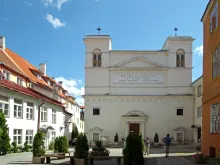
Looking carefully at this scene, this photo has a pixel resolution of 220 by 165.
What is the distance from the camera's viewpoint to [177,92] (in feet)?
157

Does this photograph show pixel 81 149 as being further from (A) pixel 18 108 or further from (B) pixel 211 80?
(A) pixel 18 108

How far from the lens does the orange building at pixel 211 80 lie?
2050 centimetres

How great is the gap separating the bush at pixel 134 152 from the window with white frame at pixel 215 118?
812 cm

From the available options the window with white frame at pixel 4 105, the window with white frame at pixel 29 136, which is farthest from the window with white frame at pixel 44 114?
the window with white frame at pixel 4 105

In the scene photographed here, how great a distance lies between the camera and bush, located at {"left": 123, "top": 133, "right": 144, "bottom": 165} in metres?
13.4

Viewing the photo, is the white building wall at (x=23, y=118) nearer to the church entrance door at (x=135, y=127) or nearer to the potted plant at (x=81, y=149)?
the potted plant at (x=81, y=149)

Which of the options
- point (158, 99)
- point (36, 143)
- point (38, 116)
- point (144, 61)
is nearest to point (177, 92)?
point (158, 99)

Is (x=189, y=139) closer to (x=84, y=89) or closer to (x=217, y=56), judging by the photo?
(x=84, y=89)

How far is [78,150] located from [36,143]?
3.07 metres

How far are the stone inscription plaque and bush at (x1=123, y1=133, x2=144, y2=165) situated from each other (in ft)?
112

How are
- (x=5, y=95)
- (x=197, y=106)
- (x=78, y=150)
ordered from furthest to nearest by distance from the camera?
(x=197, y=106) < (x=5, y=95) < (x=78, y=150)

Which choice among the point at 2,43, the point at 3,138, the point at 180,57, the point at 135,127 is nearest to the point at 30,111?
the point at 3,138

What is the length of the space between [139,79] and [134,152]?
→ 34588 millimetres

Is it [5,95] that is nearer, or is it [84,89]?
[5,95]
